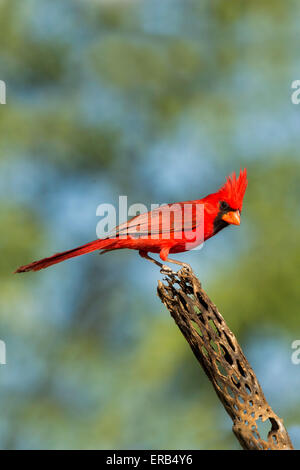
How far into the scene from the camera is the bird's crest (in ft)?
10.2

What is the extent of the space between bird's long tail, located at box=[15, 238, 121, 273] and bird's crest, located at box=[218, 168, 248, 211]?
0.59 meters

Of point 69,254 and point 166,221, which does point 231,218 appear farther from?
point 69,254

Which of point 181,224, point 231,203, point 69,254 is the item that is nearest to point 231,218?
point 231,203

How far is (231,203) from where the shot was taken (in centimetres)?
311

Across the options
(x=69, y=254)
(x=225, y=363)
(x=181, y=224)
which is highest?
(x=181, y=224)

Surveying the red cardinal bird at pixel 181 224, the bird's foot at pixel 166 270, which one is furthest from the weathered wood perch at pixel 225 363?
the red cardinal bird at pixel 181 224

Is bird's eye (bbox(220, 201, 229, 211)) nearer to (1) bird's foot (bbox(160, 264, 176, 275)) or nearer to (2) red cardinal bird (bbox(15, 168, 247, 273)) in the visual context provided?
(2) red cardinal bird (bbox(15, 168, 247, 273))

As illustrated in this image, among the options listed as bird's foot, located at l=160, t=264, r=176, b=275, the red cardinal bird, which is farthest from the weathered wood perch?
the red cardinal bird

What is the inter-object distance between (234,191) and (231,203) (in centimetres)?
6

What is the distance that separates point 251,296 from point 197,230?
1985 mm

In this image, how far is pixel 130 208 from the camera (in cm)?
507
